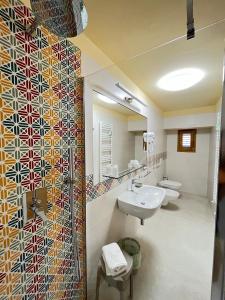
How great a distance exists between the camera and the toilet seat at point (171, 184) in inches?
78.2

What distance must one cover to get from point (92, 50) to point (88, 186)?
3.68ft

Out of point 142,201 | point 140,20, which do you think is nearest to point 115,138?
point 142,201

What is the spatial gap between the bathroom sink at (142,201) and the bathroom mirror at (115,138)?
11.0 inches

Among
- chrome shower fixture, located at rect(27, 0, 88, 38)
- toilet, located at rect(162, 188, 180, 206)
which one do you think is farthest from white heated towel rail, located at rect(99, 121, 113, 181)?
toilet, located at rect(162, 188, 180, 206)

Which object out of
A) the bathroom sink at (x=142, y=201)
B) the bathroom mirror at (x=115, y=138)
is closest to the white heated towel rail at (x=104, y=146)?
the bathroom mirror at (x=115, y=138)

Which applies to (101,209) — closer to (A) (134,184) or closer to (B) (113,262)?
(B) (113,262)

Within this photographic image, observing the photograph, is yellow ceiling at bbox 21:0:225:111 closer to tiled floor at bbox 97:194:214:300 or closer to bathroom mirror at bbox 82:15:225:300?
bathroom mirror at bbox 82:15:225:300

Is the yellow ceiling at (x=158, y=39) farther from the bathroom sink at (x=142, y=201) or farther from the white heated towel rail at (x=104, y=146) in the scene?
the bathroom sink at (x=142, y=201)

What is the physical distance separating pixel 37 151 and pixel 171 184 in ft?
6.14

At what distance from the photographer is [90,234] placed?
1157 millimetres

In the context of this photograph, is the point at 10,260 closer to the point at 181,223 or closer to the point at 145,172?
the point at 145,172

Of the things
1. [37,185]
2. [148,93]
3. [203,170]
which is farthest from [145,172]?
[37,185]

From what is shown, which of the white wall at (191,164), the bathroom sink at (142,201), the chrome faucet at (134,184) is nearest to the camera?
the bathroom sink at (142,201)

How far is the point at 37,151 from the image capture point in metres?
0.76
